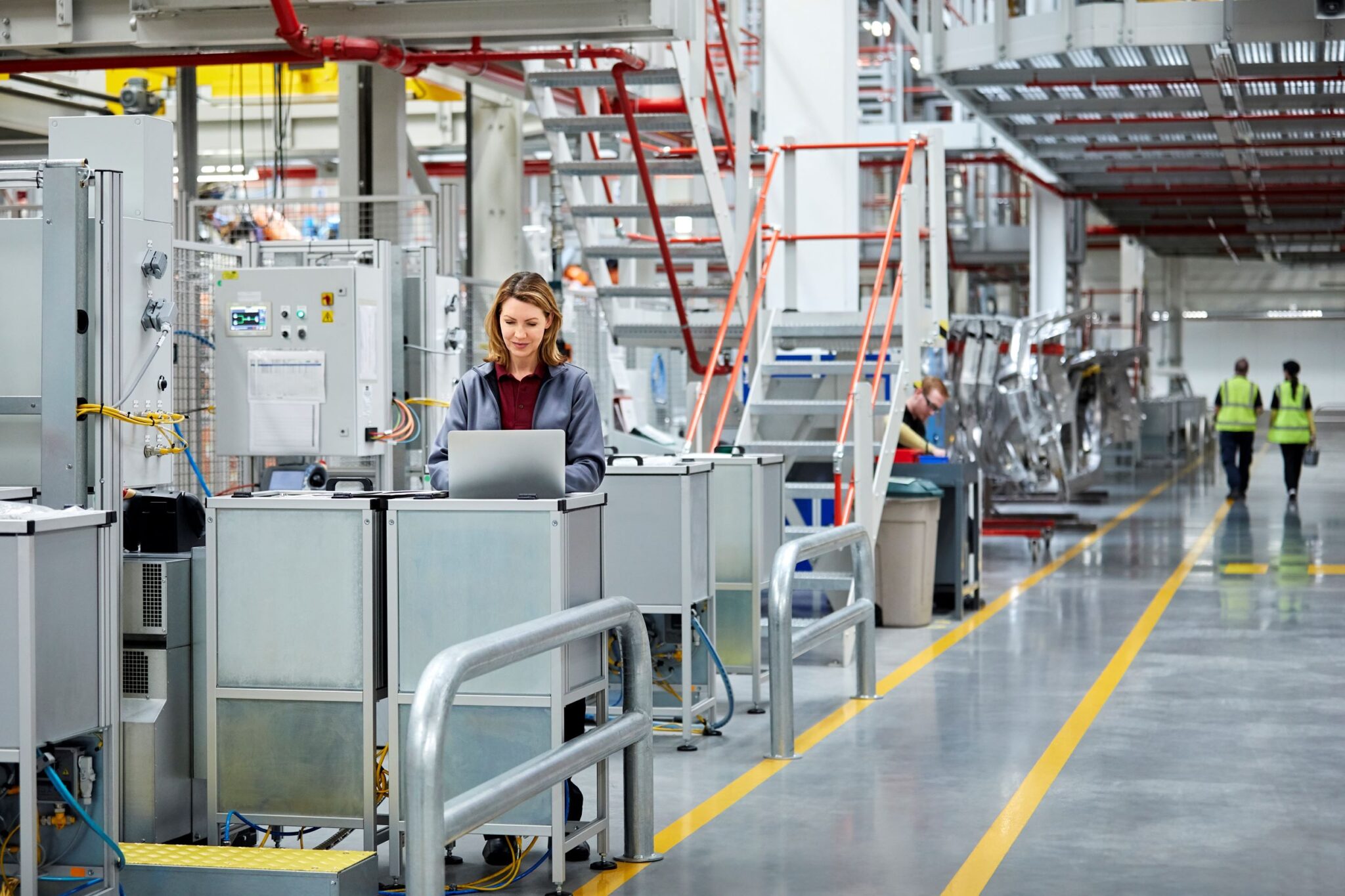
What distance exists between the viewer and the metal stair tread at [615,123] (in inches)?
427

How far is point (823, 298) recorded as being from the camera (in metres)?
12.1

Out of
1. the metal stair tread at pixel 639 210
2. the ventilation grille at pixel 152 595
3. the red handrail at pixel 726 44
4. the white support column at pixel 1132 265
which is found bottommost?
the ventilation grille at pixel 152 595

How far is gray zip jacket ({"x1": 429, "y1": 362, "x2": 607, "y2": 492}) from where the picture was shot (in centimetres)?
523

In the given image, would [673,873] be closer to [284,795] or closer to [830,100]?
[284,795]

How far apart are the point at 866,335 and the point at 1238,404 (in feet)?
35.6

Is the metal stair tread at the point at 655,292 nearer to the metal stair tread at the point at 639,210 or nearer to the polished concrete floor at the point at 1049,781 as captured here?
the metal stair tread at the point at 639,210

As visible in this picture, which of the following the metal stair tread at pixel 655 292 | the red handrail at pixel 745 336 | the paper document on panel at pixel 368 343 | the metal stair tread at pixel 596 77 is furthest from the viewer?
the metal stair tread at pixel 655 292

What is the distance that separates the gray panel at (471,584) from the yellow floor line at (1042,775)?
4.98ft

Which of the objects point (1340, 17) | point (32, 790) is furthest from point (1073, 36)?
point (32, 790)

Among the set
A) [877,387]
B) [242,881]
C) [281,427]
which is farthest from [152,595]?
[877,387]

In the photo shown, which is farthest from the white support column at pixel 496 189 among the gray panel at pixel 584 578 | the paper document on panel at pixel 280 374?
the gray panel at pixel 584 578

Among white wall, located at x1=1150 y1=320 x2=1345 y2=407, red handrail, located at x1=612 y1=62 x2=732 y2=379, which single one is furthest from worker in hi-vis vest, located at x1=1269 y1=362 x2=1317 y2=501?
white wall, located at x1=1150 y1=320 x2=1345 y2=407

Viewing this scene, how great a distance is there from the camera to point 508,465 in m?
4.88

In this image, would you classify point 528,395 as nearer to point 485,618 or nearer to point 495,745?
point 485,618
